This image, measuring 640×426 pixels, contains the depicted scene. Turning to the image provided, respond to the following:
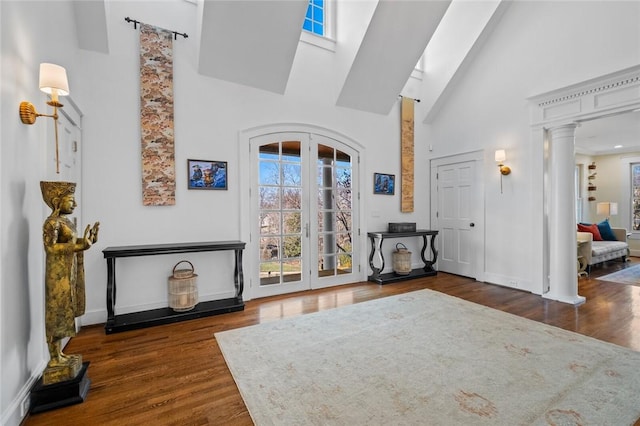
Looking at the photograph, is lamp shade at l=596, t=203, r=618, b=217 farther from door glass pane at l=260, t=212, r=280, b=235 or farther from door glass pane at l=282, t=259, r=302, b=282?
door glass pane at l=260, t=212, r=280, b=235

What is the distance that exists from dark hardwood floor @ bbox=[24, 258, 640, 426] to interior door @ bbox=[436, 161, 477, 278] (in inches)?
24.4

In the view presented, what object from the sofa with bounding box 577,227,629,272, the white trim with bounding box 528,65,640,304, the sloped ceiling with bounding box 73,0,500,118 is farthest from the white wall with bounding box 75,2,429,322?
the sofa with bounding box 577,227,629,272

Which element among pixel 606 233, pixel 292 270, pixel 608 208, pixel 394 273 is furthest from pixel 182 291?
pixel 608 208

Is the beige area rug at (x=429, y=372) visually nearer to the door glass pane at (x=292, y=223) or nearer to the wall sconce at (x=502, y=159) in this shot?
the door glass pane at (x=292, y=223)

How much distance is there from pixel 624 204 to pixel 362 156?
313 inches

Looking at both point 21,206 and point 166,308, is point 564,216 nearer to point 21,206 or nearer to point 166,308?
point 166,308

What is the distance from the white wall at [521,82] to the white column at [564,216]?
11.1 inches

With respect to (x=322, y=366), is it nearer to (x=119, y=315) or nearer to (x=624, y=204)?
(x=119, y=315)

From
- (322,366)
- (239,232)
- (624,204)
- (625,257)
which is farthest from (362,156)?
(624,204)

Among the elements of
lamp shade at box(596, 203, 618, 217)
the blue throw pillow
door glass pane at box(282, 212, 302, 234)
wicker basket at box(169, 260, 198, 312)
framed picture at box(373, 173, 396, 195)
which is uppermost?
framed picture at box(373, 173, 396, 195)

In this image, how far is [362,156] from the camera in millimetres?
5449

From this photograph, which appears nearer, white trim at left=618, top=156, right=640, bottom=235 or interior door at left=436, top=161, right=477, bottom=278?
interior door at left=436, top=161, right=477, bottom=278

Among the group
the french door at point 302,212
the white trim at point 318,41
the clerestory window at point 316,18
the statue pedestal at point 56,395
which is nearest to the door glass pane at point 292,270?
the french door at point 302,212

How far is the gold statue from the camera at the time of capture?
79.1 inches
